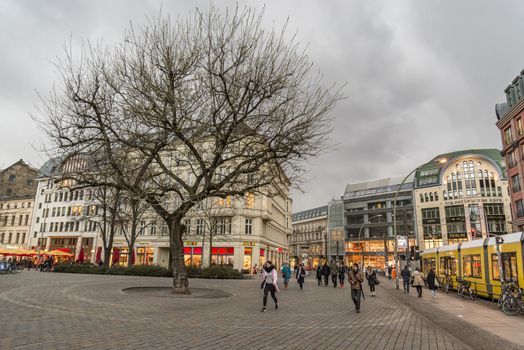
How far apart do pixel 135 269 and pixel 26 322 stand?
24.4 m

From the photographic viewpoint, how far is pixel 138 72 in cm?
1355

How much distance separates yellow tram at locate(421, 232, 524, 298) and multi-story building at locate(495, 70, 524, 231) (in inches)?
785

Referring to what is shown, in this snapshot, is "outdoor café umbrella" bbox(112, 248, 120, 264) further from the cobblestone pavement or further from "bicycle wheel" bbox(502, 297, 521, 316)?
"bicycle wheel" bbox(502, 297, 521, 316)

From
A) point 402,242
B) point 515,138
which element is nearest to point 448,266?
point 402,242

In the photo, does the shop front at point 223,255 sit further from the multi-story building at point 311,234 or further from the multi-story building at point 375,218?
the multi-story building at point 311,234

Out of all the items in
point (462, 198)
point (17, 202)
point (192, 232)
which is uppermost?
point (462, 198)

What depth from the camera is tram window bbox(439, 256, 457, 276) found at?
24.5 meters

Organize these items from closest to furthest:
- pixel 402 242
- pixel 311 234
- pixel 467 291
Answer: pixel 467 291, pixel 402 242, pixel 311 234

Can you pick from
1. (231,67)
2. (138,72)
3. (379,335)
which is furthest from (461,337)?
(138,72)

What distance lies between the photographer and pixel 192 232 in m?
49.1

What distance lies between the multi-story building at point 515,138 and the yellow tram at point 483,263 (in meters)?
19.9

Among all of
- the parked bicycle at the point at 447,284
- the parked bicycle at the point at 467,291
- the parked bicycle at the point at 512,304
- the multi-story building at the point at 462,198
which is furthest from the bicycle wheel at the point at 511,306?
the multi-story building at the point at 462,198

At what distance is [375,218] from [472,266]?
7224cm

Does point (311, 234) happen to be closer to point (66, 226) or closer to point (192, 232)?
point (192, 232)
